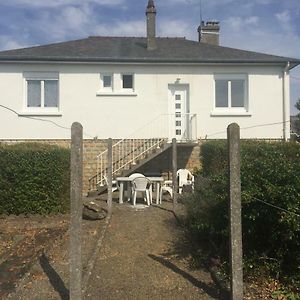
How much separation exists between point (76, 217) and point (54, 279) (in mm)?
1590

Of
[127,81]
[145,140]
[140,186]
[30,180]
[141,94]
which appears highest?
[127,81]

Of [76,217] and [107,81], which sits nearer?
[76,217]

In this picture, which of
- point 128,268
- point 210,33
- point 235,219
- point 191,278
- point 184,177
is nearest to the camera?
point 235,219

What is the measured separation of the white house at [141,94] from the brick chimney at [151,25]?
49.5 inches

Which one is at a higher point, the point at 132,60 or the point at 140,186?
the point at 132,60

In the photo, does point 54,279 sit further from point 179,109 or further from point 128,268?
point 179,109

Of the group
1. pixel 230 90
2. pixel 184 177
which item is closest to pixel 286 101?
pixel 230 90

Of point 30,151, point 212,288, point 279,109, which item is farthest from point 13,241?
point 279,109

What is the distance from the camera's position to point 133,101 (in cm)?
1780

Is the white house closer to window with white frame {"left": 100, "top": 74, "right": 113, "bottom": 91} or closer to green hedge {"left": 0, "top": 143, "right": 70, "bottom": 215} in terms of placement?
window with white frame {"left": 100, "top": 74, "right": 113, "bottom": 91}

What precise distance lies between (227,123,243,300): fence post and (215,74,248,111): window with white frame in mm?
13430

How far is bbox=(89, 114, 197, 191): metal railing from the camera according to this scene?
1631 centimetres

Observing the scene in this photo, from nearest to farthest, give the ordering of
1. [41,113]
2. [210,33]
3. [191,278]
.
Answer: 1. [191,278]
2. [41,113]
3. [210,33]

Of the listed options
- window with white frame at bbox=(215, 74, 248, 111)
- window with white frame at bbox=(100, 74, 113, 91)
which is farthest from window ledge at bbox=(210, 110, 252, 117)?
window with white frame at bbox=(100, 74, 113, 91)
